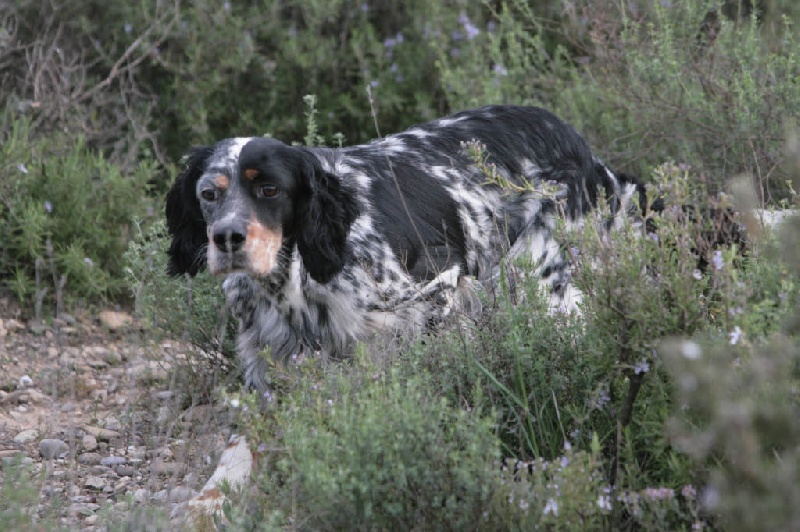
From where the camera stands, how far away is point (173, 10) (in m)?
6.75

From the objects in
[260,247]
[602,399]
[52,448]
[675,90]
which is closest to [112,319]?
[52,448]

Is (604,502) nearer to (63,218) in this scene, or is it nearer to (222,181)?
(222,181)

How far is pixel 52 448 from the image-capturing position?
4051mm

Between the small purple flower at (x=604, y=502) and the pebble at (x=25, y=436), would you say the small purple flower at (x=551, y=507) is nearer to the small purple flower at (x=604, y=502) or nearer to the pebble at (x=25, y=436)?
the small purple flower at (x=604, y=502)

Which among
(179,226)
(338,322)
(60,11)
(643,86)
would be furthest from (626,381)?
(60,11)

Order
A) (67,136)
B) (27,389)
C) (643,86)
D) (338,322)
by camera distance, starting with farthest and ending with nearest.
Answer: (67,136) → (643,86) → (27,389) → (338,322)

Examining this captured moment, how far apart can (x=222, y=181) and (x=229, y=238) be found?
333mm

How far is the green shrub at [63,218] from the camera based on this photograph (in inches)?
218

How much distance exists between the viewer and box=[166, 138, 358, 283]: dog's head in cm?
373

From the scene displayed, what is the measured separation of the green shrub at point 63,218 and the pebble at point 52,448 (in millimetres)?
1500

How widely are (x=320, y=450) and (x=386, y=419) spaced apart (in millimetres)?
181

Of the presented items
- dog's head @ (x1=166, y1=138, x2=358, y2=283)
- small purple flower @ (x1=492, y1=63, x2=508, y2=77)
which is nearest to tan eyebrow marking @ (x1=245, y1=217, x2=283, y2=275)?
dog's head @ (x1=166, y1=138, x2=358, y2=283)

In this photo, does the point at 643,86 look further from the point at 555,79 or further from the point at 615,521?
the point at 615,521

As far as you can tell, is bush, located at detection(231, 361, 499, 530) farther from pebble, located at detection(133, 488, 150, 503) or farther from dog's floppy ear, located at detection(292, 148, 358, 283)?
dog's floppy ear, located at detection(292, 148, 358, 283)
